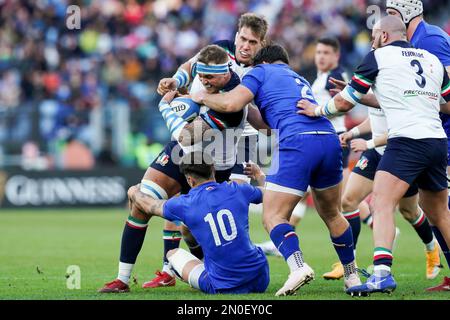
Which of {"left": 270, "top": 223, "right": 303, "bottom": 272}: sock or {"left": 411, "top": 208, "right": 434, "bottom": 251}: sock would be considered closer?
{"left": 270, "top": 223, "right": 303, "bottom": 272}: sock

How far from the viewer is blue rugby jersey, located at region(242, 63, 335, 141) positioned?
28.0ft

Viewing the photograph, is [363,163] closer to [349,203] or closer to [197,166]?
[349,203]

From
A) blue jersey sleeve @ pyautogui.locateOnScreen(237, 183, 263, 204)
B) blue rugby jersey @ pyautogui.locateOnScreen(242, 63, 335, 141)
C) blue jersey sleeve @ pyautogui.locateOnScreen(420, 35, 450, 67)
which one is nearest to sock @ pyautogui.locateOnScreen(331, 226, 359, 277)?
blue jersey sleeve @ pyautogui.locateOnScreen(237, 183, 263, 204)

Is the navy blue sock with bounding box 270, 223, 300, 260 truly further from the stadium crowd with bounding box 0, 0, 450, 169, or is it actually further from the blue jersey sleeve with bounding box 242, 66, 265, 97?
the stadium crowd with bounding box 0, 0, 450, 169

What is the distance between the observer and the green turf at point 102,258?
8.77 meters

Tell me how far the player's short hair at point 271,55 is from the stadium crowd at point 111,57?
14230 millimetres

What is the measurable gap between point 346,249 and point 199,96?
6.72 feet

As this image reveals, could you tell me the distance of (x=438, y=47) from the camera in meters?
9.41

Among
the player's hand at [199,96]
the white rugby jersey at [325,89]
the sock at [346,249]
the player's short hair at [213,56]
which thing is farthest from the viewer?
the white rugby jersey at [325,89]

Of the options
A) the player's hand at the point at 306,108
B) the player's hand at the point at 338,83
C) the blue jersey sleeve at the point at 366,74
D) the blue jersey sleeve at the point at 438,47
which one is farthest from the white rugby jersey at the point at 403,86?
the blue jersey sleeve at the point at 438,47

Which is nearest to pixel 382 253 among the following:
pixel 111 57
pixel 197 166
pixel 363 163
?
pixel 197 166

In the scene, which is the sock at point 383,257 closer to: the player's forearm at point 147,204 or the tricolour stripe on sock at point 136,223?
the player's forearm at point 147,204

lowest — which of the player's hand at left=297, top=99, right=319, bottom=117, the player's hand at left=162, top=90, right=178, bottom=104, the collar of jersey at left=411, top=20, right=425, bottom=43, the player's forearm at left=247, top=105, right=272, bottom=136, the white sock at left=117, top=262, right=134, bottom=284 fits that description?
the white sock at left=117, top=262, right=134, bottom=284
